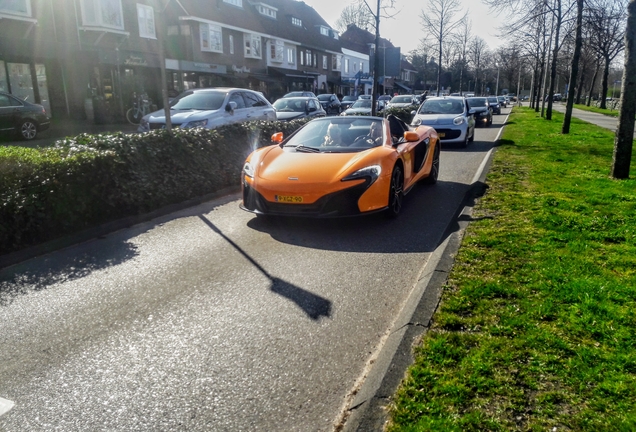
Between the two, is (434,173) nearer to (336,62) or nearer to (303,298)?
(303,298)

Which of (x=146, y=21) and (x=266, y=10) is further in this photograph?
(x=266, y=10)

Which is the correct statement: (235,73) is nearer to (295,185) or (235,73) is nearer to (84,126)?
(84,126)

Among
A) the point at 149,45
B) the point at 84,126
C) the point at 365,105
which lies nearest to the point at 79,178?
the point at 84,126

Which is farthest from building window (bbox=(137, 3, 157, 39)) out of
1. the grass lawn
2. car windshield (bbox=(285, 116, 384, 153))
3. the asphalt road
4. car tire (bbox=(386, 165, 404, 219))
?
the grass lawn

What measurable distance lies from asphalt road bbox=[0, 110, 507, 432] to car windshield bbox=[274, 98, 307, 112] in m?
12.6

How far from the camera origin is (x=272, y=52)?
147 feet

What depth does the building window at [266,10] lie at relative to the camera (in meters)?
45.4

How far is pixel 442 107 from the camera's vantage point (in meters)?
17.1

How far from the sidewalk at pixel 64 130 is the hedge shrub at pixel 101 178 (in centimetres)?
985

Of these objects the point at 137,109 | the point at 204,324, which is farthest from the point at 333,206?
the point at 137,109

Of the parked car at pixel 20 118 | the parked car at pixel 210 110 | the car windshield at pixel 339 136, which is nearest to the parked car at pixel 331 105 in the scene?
the parked car at pixel 210 110

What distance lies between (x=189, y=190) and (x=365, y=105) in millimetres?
22818

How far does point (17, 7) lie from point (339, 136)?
21199 millimetres

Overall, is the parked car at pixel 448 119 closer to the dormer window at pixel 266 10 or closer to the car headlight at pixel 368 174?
the car headlight at pixel 368 174
